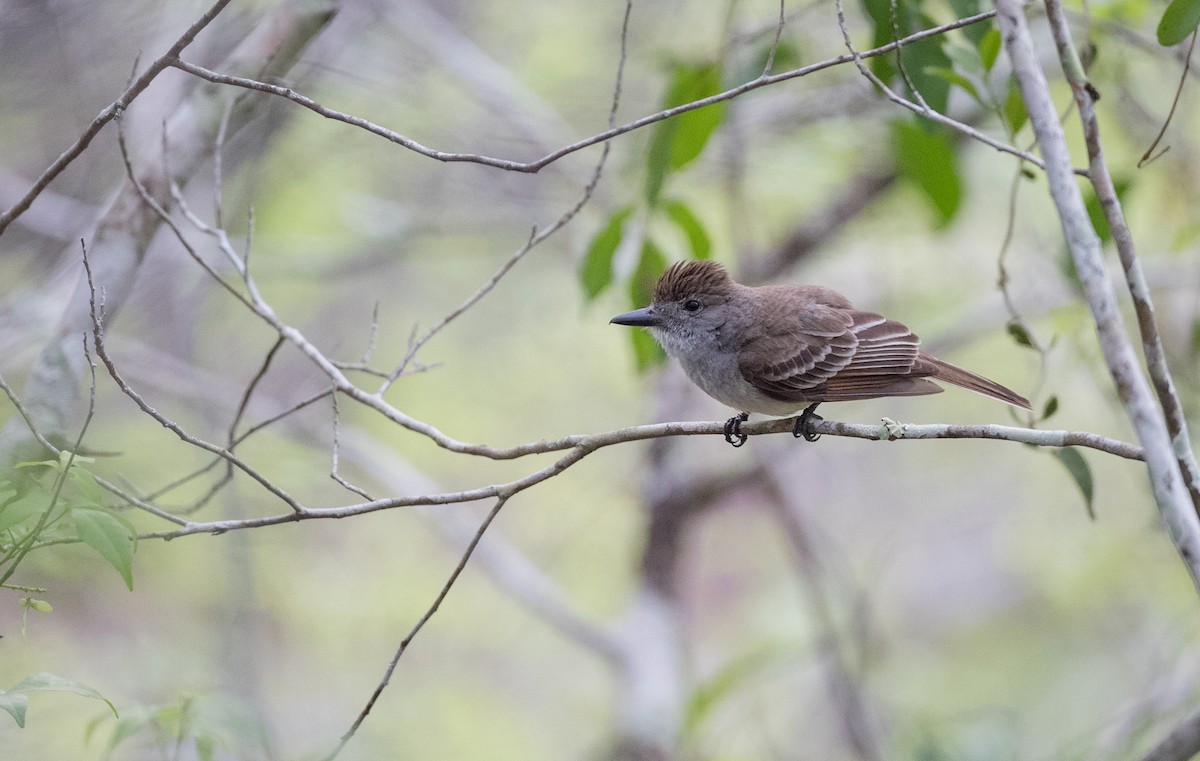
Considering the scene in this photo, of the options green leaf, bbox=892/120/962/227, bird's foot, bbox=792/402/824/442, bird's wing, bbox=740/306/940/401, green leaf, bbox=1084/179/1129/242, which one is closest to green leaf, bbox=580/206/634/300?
bird's wing, bbox=740/306/940/401

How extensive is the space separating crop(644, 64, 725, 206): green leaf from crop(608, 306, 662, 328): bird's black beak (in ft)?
1.24

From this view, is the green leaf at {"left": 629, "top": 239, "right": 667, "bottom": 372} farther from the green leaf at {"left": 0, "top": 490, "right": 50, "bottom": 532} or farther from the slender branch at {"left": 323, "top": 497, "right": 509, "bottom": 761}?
the green leaf at {"left": 0, "top": 490, "right": 50, "bottom": 532}

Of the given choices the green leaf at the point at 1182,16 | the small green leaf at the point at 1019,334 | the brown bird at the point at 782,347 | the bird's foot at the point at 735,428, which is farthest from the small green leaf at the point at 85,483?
the green leaf at the point at 1182,16

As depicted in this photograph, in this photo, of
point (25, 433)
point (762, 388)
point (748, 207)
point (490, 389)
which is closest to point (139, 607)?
point (490, 389)

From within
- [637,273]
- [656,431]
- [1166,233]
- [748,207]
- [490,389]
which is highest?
[490,389]

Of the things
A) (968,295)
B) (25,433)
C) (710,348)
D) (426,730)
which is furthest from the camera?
(426,730)

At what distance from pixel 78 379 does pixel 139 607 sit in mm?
5992

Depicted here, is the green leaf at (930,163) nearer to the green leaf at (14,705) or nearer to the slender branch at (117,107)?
the slender branch at (117,107)

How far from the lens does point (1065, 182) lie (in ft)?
5.62

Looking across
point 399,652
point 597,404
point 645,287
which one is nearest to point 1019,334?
point 645,287

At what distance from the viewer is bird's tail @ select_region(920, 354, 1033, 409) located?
2.69 metres

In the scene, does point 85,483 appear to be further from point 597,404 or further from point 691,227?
point 597,404

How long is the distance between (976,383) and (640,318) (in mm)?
1064

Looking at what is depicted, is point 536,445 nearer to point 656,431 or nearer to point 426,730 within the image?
point 656,431
